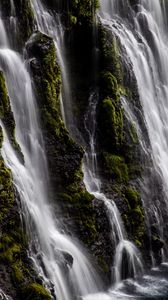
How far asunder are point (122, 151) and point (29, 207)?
784cm

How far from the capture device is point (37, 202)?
1722 centimetres

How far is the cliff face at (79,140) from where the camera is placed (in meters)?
15.0

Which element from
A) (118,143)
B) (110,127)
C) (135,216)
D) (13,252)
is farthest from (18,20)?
(13,252)

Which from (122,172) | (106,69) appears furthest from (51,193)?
(106,69)

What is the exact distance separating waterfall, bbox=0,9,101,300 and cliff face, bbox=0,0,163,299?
36 centimetres

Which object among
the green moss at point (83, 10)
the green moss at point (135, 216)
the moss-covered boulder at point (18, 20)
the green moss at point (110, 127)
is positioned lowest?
the green moss at point (135, 216)

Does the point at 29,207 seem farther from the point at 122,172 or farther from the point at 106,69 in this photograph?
the point at 106,69

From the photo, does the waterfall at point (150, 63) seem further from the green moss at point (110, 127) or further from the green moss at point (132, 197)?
the green moss at point (110, 127)

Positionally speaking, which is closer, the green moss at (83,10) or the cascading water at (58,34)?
the cascading water at (58,34)

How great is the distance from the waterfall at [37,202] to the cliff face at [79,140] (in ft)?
1.17

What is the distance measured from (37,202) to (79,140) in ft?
17.3

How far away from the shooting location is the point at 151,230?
21812 mm

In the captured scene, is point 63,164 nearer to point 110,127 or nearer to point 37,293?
point 110,127

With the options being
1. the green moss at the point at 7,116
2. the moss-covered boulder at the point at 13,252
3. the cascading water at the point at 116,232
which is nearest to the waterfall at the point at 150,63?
the cascading water at the point at 116,232
